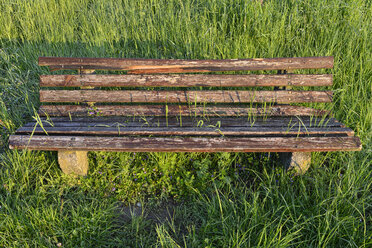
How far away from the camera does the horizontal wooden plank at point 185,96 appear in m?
2.99

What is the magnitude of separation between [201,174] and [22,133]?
149 cm

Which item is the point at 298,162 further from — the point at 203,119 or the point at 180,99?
the point at 180,99

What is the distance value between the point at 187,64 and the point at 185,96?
30 centimetres

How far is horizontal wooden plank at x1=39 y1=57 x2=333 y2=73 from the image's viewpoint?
2.94 metres

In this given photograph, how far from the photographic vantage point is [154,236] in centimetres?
232

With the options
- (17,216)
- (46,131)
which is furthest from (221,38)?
(17,216)

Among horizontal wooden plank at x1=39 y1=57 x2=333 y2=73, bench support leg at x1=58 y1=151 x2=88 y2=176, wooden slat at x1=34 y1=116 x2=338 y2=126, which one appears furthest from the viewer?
horizontal wooden plank at x1=39 y1=57 x2=333 y2=73

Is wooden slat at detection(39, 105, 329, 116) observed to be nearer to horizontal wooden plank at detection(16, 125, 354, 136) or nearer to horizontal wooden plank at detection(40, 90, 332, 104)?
horizontal wooden plank at detection(40, 90, 332, 104)

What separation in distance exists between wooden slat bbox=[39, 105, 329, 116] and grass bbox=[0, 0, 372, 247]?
0.30 metres

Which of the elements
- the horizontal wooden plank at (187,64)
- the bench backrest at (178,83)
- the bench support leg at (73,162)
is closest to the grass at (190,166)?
the bench support leg at (73,162)

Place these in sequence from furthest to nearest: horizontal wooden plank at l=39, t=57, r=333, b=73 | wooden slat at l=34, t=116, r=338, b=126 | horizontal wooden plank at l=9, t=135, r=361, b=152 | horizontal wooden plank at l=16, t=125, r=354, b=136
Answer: horizontal wooden plank at l=39, t=57, r=333, b=73
wooden slat at l=34, t=116, r=338, b=126
horizontal wooden plank at l=16, t=125, r=354, b=136
horizontal wooden plank at l=9, t=135, r=361, b=152

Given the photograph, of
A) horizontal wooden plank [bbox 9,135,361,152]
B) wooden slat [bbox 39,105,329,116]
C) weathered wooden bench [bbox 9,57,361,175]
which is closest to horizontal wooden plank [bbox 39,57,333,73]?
weathered wooden bench [bbox 9,57,361,175]

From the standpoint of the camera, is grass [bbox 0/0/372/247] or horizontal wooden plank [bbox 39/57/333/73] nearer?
grass [bbox 0/0/372/247]

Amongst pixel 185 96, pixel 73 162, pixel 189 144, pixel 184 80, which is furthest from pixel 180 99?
pixel 73 162
